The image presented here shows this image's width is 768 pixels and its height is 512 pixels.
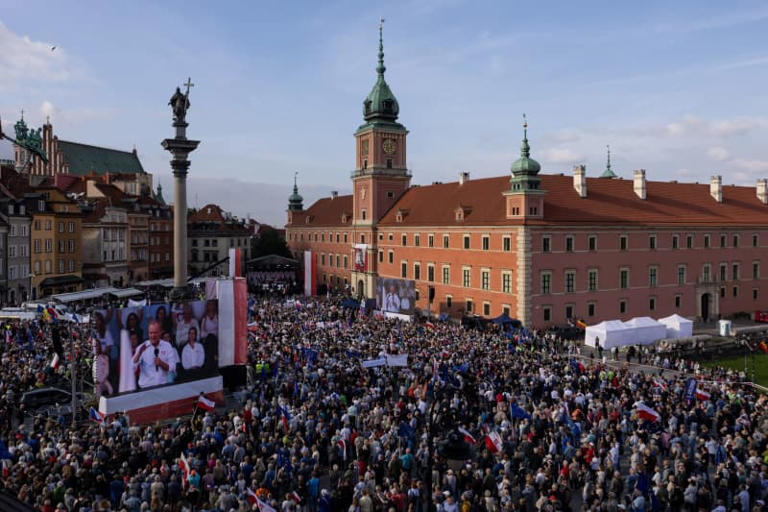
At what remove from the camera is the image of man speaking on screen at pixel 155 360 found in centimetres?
2262

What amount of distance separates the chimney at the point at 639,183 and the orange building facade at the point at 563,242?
3.9 inches

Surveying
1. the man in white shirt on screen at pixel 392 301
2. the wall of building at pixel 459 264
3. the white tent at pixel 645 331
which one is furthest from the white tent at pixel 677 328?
the man in white shirt on screen at pixel 392 301

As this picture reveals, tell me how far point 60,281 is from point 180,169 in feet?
125

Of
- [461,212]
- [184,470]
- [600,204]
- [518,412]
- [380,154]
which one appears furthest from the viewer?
[380,154]

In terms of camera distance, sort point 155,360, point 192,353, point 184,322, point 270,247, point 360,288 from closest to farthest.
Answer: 1. point 155,360
2. point 184,322
3. point 192,353
4. point 360,288
5. point 270,247

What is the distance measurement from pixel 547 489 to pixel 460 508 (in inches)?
103

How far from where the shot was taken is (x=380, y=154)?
6812cm

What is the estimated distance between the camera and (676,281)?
5238 centimetres

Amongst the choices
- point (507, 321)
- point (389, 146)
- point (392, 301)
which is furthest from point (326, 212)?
point (507, 321)

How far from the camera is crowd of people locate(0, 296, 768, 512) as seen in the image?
14.5 meters

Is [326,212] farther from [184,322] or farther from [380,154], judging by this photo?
[184,322]

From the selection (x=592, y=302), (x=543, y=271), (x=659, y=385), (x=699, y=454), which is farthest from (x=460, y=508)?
(x=592, y=302)

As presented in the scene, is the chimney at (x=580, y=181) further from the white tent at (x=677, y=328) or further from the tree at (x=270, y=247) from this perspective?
the tree at (x=270, y=247)

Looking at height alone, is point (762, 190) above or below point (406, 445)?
above
